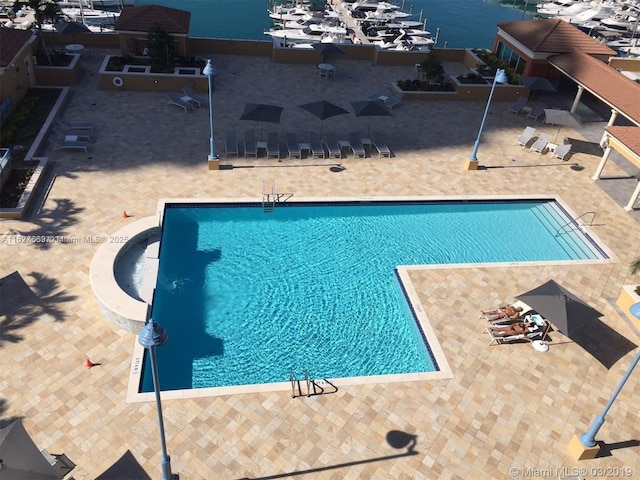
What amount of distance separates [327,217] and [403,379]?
8731mm

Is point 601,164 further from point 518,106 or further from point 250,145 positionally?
point 250,145

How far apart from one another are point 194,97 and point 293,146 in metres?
7.37

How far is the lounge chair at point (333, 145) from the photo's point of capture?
24922 mm

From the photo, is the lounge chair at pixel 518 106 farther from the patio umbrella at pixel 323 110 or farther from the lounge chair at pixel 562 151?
the patio umbrella at pixel 323 110

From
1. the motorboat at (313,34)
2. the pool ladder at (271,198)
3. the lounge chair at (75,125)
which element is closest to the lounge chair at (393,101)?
the pool ladder at (271,198)

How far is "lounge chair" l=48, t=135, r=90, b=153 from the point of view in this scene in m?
23.3

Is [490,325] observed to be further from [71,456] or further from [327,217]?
[71,456]

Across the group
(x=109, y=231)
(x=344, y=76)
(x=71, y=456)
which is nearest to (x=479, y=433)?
(x=71, y=456)

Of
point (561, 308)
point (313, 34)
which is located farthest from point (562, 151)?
point (313, 34)

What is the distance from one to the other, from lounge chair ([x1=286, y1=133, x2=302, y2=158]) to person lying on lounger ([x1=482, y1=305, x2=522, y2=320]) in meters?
12.1

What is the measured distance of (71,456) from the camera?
1214 cm

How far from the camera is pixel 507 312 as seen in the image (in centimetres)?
1677

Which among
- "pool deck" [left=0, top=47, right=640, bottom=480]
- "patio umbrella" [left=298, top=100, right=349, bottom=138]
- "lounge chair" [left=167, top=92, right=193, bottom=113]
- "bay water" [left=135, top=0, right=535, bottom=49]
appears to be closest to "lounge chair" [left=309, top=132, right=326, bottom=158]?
"pool deck" [left=0, top=47, right=640, bottom=480]

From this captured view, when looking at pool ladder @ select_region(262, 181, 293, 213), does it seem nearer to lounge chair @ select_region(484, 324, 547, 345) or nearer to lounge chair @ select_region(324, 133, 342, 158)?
lounge chair @ select_region(324, 133, 342, 158)
